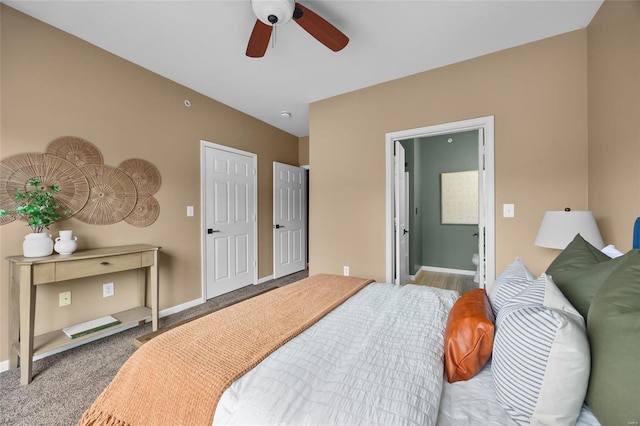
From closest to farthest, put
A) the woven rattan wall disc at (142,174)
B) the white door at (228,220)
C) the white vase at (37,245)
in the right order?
the white vase at (37,245) < the woven rattan wall disc at (142,174) < the white door at (228,220)

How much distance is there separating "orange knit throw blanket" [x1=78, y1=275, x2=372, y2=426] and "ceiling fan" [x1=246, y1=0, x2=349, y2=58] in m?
1.79

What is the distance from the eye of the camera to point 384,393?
807mm

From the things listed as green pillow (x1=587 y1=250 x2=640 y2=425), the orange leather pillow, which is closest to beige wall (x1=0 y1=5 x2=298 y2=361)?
the orange leather pillow

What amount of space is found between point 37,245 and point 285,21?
235 centimetres

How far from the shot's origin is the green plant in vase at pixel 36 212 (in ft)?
6.07

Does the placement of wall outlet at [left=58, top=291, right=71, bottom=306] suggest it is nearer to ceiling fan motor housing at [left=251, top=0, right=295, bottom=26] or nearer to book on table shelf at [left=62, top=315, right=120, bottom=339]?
Result: book on table shelf at [left=62, top=315, right=120, bottom=339]

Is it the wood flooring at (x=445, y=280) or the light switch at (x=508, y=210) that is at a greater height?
the light switch at (x=508, y=210)

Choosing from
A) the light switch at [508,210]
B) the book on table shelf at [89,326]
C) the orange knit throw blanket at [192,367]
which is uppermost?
the light switch at [508,210]

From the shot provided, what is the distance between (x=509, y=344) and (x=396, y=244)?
221 cm

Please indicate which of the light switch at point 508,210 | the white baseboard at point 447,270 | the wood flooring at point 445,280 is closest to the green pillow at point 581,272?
the light switch at point 508,210

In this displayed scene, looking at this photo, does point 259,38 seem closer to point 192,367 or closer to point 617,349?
point 192,367

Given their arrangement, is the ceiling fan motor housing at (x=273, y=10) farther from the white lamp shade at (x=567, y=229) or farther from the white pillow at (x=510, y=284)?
the white lamp shade at (x=567, y=229)

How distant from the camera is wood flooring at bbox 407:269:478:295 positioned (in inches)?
150

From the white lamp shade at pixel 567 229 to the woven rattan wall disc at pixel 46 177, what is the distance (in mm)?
3673
